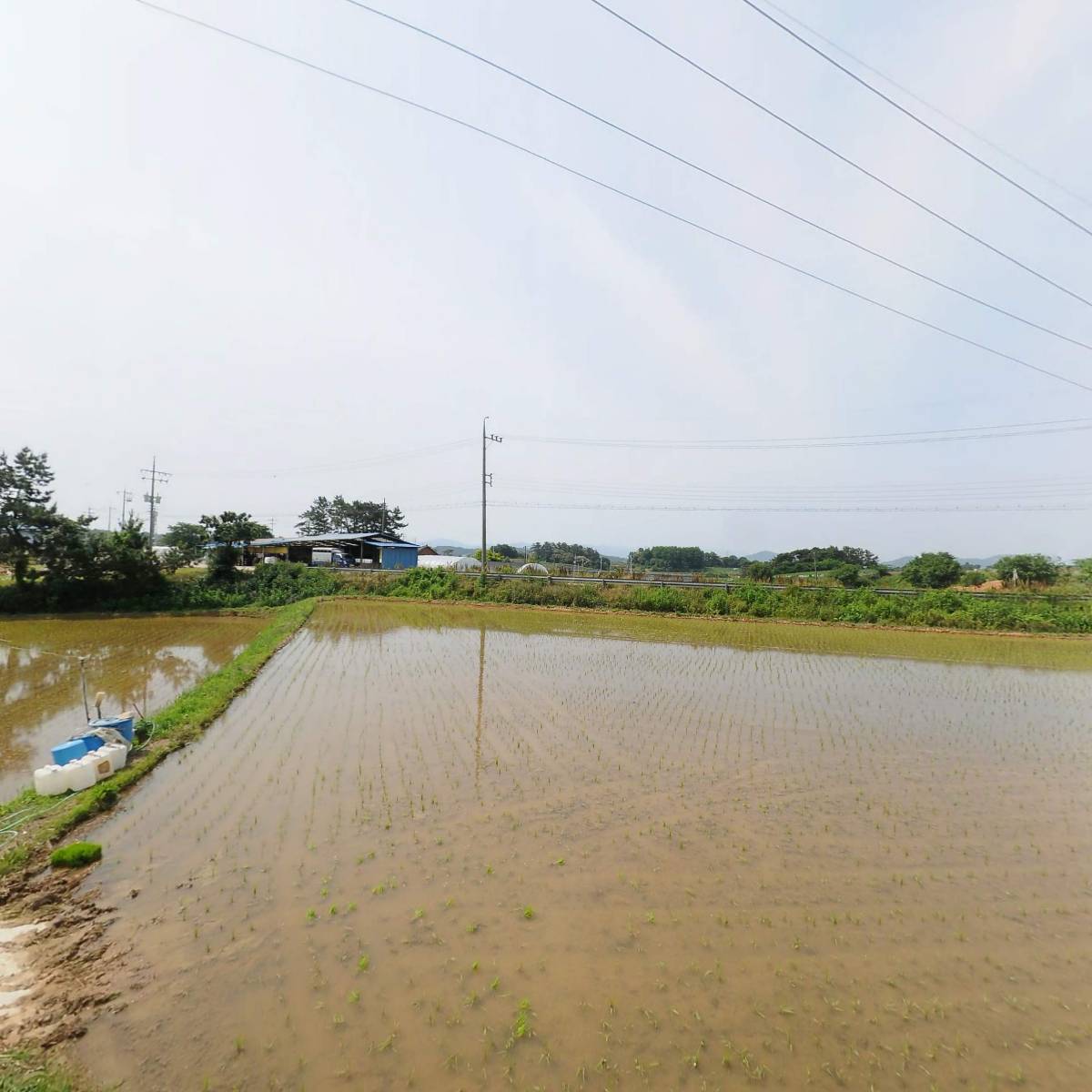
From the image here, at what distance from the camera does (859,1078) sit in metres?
2.94

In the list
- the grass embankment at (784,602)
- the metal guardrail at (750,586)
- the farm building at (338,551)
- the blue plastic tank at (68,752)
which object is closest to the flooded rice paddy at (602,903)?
the blue plastic tank at (68,752)

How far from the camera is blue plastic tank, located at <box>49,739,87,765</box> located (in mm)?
6347

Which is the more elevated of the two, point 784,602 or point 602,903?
point 784,602

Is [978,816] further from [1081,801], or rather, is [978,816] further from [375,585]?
[375,585]

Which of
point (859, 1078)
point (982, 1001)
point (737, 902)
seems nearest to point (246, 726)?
point (737, 902)

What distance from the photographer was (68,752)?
6383mm

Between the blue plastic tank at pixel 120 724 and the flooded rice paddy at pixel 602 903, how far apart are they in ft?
3.03

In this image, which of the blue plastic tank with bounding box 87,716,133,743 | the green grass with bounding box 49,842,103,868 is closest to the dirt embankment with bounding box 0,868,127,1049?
the green grass with bounding box 49,842,103,868

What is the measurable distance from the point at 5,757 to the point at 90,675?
4829 millimetres

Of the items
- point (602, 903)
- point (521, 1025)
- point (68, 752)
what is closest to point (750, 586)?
point (602, 903)

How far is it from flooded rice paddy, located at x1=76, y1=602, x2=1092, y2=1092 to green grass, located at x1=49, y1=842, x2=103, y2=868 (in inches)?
7.4

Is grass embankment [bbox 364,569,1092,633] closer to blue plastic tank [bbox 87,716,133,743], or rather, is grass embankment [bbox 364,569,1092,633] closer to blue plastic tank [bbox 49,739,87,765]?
blue plastic tank [bbox 87,716,133,743]

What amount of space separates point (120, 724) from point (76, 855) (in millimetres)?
2778

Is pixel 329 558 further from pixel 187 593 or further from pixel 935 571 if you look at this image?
pixel 935 571
